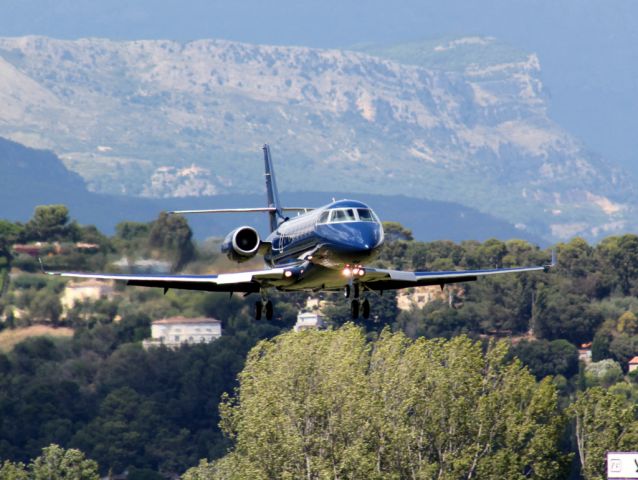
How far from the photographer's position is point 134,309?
19212cm

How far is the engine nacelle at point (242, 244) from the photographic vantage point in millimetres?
67312

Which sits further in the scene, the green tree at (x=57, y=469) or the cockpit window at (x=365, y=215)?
the green tree at (x=57, y=469)

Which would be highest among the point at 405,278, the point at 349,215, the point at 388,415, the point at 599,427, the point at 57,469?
the point at 349,215

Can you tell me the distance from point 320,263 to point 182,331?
123 meters

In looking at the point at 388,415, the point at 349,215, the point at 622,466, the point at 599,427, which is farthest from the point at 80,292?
the point at 349,215

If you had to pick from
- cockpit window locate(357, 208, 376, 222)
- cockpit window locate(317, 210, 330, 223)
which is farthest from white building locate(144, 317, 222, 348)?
cockpit window locate(357, 208, 376, 222)

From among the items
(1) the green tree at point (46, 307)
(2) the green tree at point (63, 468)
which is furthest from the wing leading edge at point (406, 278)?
(1) the green tree at point (46, 307)

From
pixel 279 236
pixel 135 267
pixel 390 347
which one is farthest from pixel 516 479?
pixel 279 236

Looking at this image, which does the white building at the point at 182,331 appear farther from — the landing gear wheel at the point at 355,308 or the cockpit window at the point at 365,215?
the cockpit window at the point at 365,215

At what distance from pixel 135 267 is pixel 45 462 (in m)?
22.7

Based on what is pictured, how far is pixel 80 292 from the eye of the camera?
19912cm

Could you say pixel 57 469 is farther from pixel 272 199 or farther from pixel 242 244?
pixel 242 244

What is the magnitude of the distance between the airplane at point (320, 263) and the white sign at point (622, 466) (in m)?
8.32

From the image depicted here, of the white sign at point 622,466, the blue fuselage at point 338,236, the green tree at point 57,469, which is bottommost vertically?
the green tree at point 57,469
